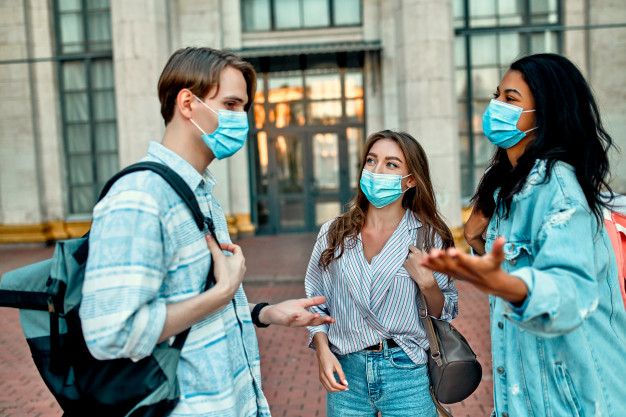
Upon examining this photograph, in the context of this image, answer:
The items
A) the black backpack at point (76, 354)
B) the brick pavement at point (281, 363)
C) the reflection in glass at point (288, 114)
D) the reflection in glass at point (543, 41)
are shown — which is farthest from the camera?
the reflection in glass at point (288, 114)

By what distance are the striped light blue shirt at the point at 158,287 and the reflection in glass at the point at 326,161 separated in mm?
11997

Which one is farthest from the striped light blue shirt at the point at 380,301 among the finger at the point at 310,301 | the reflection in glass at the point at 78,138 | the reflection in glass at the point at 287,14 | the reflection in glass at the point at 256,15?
the reflection in glass at the point at 78,138

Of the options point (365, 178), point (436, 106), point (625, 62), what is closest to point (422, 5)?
point (436, 106)

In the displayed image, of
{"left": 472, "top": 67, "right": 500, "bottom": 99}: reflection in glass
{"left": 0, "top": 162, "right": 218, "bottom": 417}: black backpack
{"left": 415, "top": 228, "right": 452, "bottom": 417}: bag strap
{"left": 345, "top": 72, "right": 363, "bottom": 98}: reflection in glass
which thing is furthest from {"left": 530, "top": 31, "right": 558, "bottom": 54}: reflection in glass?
{"left": 0, "top": 162, "right": 218, "bottom": 417}: black backpack

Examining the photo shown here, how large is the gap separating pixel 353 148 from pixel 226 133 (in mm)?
11954

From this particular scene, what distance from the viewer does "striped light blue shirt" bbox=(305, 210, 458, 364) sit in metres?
2.38

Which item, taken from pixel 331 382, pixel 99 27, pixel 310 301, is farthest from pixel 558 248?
pixel 99 27

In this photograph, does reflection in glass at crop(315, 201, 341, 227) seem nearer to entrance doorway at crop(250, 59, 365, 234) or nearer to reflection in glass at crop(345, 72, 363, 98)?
entrance doorway at crop(250, 59, 365, 234)

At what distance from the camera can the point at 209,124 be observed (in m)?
1.79

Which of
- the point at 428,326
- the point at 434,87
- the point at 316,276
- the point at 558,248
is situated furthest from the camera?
the point at 434,87

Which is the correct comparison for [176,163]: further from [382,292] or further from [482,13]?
[482,13]

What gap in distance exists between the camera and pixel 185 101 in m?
1.76

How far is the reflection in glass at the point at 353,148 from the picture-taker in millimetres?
13562

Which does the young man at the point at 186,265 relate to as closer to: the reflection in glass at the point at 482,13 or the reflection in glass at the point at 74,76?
the reflection in glass at the point at 482,13
